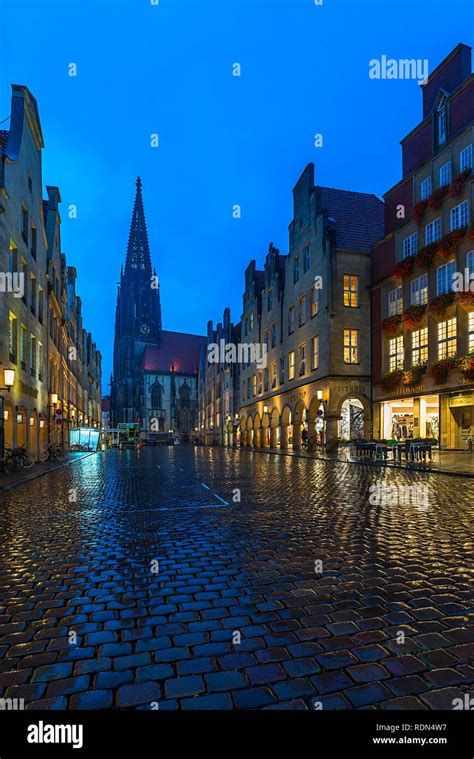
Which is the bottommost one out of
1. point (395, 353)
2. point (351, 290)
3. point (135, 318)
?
point (395, 353)

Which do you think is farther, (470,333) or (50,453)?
(50,453)

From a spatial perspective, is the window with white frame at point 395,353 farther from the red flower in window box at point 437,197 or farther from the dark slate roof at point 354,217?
the red flower in window box at point 437,197

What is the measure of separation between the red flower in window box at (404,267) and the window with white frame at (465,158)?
5197 millimetres

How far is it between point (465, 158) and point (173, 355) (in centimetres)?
9063

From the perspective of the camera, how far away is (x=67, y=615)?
3.90 metres

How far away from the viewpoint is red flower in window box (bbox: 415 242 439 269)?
24647 mm

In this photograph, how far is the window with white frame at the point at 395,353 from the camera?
1117 inches

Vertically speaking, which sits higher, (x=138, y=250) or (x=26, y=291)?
(x=138, y=250)

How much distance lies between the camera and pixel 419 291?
87.5 feet

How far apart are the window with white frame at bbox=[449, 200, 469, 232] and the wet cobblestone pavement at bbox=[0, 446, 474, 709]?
19.6 m

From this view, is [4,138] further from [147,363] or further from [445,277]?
[147,363]

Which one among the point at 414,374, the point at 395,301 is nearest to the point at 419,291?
the point at 395,301

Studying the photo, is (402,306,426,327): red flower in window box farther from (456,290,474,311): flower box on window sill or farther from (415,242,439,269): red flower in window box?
(456,290,474,311): flower box on window sill

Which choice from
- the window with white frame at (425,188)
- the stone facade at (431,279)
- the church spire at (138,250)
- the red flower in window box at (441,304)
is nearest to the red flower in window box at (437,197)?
the stone facade at (431,279)
